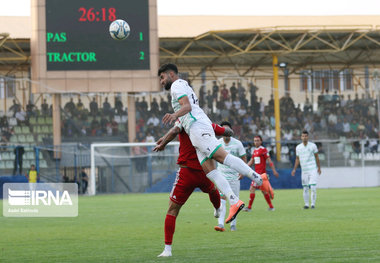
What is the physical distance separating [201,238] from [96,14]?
24.7 meters

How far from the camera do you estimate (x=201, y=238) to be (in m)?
11.8

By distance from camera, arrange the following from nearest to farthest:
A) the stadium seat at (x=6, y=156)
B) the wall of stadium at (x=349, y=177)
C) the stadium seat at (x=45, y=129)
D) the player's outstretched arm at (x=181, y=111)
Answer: the player's outstretched arm at (x=181, y=111) < the stadium seat at (x=6, y=156) < the stadium seat at (x=45, y=129) < the wall of stadium at (x=349, y=177)

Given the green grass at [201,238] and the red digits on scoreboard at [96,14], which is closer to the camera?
the green grass at [201,238]

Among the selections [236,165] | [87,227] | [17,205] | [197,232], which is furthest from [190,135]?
[17,205]

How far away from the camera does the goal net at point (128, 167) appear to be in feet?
119

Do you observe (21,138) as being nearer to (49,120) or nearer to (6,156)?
(49,120)

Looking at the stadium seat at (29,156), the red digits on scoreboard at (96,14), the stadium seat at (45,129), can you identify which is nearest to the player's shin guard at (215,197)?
the red digits on scoreboard at (96,14)

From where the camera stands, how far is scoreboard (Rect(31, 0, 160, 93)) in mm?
34781

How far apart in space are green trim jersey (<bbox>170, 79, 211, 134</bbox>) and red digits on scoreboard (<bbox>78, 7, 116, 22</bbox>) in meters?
26.3

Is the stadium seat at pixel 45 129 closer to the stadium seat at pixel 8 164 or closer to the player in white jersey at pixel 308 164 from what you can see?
the stadium seat at pixel 8 164

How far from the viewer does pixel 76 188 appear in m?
35.7

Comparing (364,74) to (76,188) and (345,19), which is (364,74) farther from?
(76,188)

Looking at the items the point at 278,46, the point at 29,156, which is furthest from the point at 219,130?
the point at 278,46

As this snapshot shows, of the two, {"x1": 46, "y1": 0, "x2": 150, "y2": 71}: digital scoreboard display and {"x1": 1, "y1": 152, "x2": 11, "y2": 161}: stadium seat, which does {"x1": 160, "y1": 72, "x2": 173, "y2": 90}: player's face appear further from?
{"x1": 1, "y1": 152, "x2": 11, "y2": 161}: stadium seat
